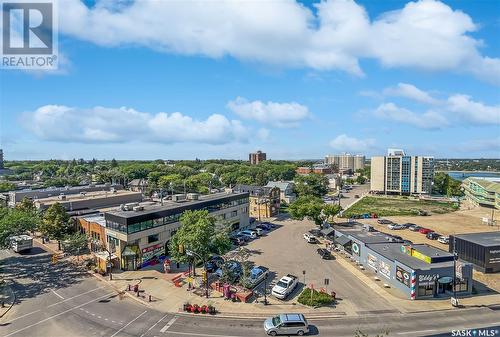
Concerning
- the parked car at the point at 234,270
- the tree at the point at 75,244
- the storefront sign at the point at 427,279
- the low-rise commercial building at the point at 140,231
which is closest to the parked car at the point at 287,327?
the parked car at the point at 234,270

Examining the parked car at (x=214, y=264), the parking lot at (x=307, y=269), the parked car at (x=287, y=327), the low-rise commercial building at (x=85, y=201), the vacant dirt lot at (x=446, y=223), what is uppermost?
the low-rise commercial building at (x=85, y=201)

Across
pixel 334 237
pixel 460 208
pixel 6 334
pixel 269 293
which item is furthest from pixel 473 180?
pixel 6 334

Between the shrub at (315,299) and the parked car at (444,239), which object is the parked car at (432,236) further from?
the shrub at (315,299)

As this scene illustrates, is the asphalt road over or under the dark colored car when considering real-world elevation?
under

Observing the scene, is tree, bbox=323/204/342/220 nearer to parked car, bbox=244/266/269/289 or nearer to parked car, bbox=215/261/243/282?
parked car, bbox=244/266/269/289

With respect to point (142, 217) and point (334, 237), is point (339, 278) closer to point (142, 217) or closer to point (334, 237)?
point (334, 237)

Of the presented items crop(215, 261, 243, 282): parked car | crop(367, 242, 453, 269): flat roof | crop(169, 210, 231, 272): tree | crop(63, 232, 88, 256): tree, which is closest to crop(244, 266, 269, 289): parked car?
crop(215, 261, 243, 282): parked car

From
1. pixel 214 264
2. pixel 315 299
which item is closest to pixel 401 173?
pixel 214 264
